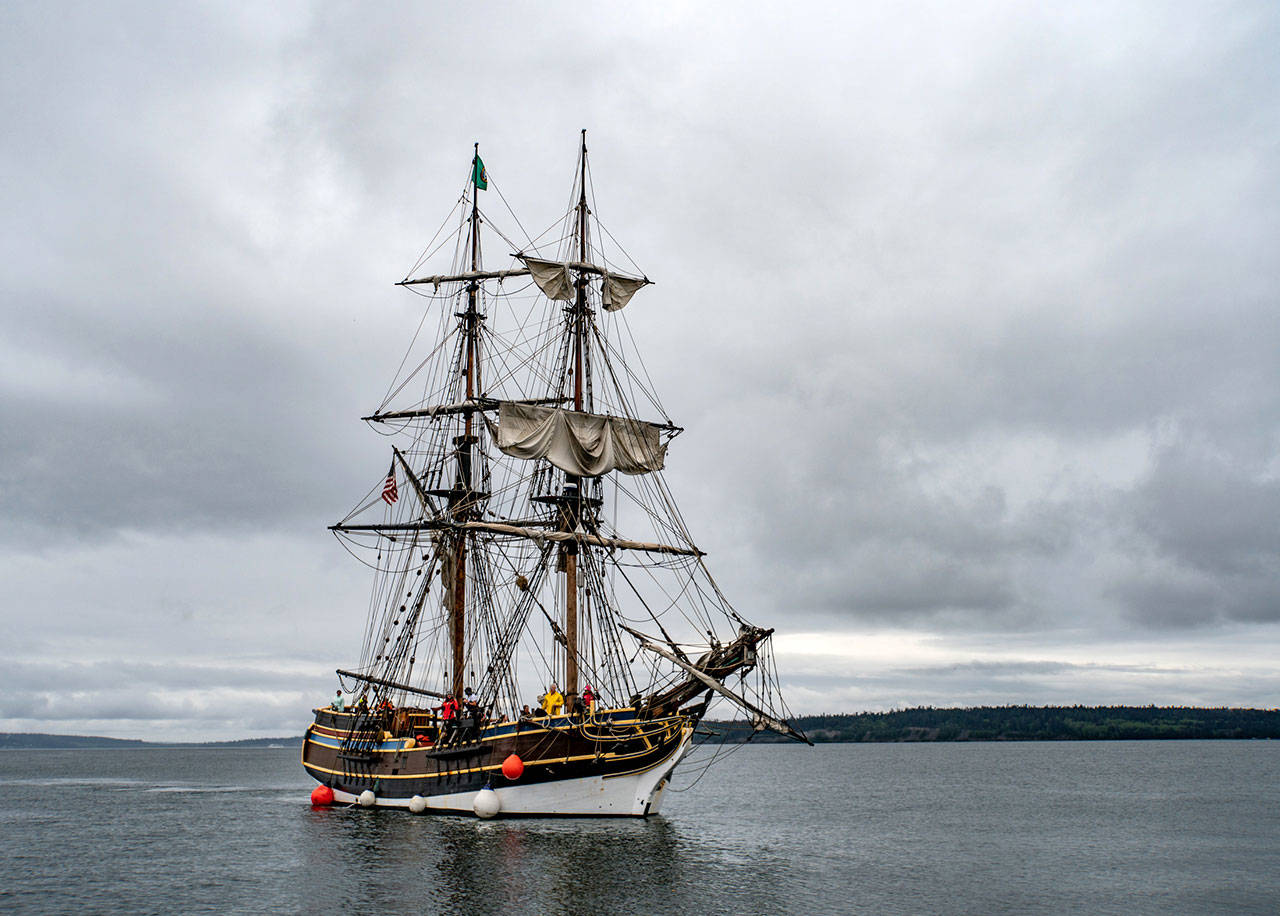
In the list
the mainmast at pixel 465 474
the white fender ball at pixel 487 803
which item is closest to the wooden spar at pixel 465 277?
the mainmast at pixel 465 474

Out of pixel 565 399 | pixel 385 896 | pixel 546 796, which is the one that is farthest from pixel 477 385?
pixel 385 896

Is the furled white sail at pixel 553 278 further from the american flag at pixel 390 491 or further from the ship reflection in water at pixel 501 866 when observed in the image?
the ship reflection in water at pixel 501 866

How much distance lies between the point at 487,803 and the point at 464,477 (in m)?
23.1

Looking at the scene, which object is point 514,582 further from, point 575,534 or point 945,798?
point 945,798

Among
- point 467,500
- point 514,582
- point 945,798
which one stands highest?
point 467,500

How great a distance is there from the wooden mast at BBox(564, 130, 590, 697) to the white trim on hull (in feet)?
17.0

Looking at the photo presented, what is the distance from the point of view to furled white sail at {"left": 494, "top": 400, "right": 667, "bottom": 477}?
5519 cm

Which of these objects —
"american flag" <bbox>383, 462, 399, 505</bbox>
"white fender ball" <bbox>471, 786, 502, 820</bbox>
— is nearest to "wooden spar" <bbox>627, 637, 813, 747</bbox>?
"white fender ball" <bbox>471, 786, 502, 820</bbox>

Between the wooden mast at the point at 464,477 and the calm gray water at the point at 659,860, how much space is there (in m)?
9.96

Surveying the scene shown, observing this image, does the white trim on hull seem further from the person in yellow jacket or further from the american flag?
the american flag

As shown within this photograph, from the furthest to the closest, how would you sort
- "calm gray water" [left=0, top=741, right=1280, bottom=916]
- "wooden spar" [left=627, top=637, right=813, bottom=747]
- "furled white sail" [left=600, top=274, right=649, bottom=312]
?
"furled white sail" [left=600, top=274, right=649, bottom=312] < "wooden spar" [left=627, top=637, right=813, bottom=747] < "calm gray water" [left=0, top=741, right=1280, bottom=916]

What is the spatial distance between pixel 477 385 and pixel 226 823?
2952 cm

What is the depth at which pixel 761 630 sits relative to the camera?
4631 cm

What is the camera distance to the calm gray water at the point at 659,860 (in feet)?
113
